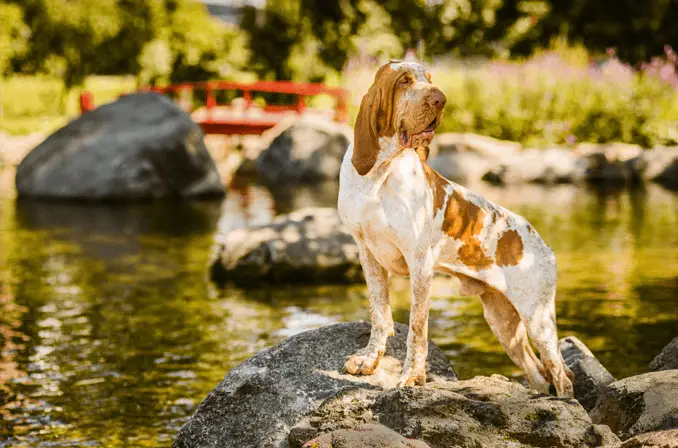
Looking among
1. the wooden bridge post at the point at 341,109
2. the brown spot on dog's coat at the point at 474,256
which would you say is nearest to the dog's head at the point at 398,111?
the brown spot on dog's coat at the point at 474,256

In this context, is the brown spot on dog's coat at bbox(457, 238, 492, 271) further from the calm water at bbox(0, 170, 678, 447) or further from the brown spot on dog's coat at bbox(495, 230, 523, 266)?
the calm water at bbox(0, 170, 678, 447)

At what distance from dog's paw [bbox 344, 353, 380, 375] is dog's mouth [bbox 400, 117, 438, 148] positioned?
1.20 metres

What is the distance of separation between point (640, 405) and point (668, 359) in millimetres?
1198

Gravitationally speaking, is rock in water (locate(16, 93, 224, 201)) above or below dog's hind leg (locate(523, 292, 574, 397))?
below

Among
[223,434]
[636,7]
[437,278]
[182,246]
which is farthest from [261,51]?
[223,434]

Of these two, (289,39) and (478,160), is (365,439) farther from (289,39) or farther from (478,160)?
(289,39)

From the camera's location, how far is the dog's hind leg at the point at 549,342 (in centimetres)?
564

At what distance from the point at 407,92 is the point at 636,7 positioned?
32.9m

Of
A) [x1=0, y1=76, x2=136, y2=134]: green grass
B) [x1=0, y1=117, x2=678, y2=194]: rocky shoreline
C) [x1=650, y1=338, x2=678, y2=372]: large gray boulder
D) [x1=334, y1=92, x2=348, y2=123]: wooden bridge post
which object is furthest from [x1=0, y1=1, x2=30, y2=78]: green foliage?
[x1=650, y1=338, x2=678, y2=372]: large gray boulder

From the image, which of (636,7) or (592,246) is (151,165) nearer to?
(592,246)

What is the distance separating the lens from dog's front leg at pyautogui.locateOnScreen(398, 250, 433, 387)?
17.0ft

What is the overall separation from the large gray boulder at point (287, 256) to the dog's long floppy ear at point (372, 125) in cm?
637

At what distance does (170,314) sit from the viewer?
9.96 metres

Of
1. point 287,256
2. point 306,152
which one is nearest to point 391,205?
point 287,256
